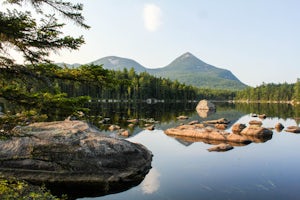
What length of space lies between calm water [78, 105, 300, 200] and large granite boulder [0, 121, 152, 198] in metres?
1.04

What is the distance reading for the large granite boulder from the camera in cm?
1528

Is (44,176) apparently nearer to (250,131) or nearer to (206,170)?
(206,170)

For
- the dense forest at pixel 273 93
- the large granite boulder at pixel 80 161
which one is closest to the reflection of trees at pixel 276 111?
the large granite boulder at pixel 80 161

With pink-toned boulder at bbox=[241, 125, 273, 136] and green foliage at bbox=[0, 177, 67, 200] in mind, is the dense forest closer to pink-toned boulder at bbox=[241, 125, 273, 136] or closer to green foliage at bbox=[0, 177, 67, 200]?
pink-toned boulder at bbox=[241, 125, 273, 136]

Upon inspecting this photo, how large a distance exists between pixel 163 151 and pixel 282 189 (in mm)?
11916

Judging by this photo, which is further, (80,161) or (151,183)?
(151,183)

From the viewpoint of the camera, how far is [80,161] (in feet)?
53.1

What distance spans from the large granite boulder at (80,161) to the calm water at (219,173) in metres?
1.04

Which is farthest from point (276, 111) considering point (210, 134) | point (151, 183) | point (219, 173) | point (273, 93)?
point (273, 93)

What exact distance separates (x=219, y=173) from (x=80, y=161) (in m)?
9.91

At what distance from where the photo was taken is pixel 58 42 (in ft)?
22.1

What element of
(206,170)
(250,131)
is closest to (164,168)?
(206,170)

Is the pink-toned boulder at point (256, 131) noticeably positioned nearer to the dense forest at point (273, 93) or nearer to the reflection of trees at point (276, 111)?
the reflection of trees at point (276, 111)

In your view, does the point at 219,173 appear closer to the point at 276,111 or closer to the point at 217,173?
the point at 217,173
